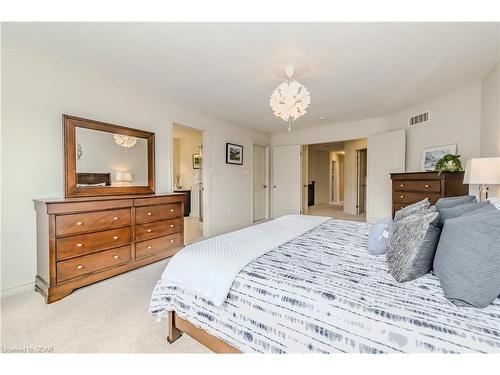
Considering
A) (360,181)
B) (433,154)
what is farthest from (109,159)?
(360,181)

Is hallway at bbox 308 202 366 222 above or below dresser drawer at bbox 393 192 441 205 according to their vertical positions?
below

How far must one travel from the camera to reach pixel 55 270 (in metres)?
1.96

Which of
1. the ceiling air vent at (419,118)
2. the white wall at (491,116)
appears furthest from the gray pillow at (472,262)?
the ceiling air vent at (419,118)

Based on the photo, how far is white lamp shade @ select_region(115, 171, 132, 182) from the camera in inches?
112

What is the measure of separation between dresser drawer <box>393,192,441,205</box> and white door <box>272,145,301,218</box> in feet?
7.74

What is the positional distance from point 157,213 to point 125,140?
1.07 m

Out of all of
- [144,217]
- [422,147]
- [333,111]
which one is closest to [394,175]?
[422,147]

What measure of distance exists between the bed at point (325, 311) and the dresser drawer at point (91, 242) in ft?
4.01

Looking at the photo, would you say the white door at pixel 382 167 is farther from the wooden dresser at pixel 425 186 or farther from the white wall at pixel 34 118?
the white wall at pixel 34 118

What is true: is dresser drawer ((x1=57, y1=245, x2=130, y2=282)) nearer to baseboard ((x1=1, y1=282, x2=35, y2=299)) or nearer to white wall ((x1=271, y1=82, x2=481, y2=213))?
baseboard ((x1=1, y1=282, x2=35, y2=299))

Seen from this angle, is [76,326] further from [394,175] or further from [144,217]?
[394,175]

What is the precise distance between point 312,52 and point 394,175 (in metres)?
2.39

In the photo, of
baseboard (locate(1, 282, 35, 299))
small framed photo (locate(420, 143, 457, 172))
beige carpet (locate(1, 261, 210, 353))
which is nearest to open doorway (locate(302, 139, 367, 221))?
small framed photo (locate(420, 143, 457, 172))

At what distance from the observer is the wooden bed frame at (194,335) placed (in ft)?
4.01
